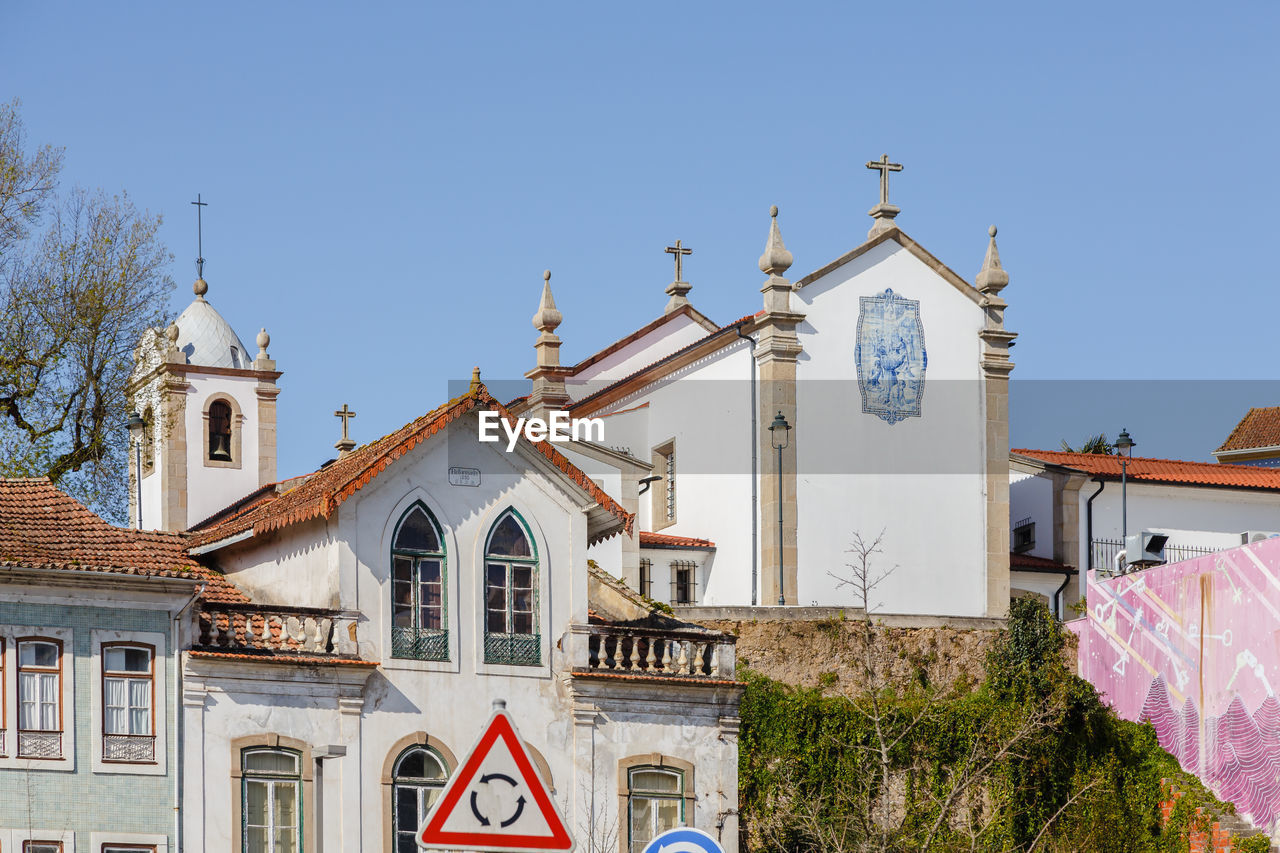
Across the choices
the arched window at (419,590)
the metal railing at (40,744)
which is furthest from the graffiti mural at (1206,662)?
the metal railing at (40,744)

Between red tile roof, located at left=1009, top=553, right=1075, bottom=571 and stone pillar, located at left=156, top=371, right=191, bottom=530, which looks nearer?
red tile roof, located at left=1009, top=553, right=1075, bottom=571

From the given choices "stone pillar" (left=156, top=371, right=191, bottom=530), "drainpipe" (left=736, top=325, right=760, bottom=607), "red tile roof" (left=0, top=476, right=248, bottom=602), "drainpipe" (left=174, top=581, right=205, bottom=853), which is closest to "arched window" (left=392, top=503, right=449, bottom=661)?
"red tile roof" (left=0, top=476, right=248, bottom=602)

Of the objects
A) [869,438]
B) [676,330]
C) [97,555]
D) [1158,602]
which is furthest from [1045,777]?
[676,330]

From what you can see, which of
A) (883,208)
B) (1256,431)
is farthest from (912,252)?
(1256,431)

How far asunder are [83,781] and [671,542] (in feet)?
62.7

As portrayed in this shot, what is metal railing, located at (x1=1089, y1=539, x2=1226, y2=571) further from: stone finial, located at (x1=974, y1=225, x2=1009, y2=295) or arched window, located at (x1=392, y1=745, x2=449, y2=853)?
arched window, located at (x1=392, y1=745, x2=449, y2=853)

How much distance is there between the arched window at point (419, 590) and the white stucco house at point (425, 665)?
0.08 ft

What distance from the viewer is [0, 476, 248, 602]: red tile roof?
27.0 m

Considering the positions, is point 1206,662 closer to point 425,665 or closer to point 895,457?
point 895,457

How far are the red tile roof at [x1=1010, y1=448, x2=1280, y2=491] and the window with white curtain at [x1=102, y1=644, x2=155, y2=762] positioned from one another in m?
26.3

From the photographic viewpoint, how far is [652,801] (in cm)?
3009

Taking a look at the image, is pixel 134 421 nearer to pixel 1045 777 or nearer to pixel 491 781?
pixel 1045 777

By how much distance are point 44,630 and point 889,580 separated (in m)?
21.4

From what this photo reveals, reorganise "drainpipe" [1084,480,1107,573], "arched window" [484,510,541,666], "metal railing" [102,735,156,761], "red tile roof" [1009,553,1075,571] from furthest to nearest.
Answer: "drainpipe" [1084,480,1107,573] → "red tile roof" [1009,553,1075,571] → "arched window" [484,510,541,666] → "metal railing" [102,735,156,761]
